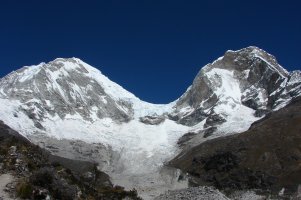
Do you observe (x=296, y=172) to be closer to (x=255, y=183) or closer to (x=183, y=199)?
(x=255, y=183)

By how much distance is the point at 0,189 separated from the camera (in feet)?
105

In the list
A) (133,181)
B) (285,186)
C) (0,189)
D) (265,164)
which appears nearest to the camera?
(0,189)

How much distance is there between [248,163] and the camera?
629 feet

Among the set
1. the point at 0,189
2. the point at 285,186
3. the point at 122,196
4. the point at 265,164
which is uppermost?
the point at 265,164

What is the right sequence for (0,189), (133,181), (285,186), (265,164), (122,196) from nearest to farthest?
(0,189), (122,196), (285,186), (265,164), (133,181)

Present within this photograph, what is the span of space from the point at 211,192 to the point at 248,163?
123m

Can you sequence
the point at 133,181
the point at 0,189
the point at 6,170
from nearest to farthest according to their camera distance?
the point at 0,189 → the point at 6,170 → the point at 133,181

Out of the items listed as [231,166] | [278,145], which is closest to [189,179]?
[231,166]

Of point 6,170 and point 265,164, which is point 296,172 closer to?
point 265,164

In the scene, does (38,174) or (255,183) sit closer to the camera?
(38,174)

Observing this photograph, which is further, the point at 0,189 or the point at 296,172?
the point at 296,172

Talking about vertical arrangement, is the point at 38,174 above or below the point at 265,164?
below

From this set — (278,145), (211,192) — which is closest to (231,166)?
(278,145)

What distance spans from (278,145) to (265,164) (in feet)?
44.8
